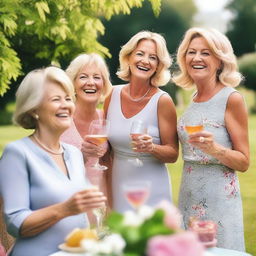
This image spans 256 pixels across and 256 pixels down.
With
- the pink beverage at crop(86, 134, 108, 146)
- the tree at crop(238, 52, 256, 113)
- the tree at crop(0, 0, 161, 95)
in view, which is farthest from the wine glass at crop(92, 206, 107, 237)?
the tree at crop(238, 52, 256, 113)

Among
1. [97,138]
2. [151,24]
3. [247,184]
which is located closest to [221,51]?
[97,138]

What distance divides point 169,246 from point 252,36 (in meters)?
35.6

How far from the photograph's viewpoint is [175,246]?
173 cm

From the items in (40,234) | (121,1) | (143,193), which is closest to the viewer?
(143,193)

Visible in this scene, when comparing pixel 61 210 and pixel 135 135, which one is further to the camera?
pixel 135 135

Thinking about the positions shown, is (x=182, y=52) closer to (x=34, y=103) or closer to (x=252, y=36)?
(x=34, y=103)

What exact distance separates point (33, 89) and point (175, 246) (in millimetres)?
1303

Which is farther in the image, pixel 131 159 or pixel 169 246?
pixel 131 159

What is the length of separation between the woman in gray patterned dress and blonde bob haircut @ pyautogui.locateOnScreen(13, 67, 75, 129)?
1.25m

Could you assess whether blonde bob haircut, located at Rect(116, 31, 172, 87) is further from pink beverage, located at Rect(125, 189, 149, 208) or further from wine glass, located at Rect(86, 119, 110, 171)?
pink beverage, located at Rect(125, 189, 149, 208)

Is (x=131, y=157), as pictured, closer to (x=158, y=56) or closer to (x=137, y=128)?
(x=137, y=128)

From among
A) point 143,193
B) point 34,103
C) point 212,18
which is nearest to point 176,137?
point 34,103

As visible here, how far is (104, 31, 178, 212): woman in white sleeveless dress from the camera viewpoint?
13.1ft

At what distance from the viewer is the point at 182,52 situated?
3.98m
